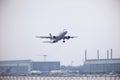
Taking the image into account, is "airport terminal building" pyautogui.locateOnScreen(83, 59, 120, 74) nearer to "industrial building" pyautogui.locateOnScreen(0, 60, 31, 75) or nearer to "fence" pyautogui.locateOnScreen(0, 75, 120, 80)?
"fence" pyautogui.locateOnScreen(0, 75, 120, 80)

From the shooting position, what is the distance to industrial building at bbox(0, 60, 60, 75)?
6.37 m

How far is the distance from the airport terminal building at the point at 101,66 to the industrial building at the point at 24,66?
493 millimetres

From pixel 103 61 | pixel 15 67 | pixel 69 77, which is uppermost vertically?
pixel 103 61

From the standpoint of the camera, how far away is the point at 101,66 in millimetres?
6336

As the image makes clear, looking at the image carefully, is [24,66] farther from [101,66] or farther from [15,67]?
[101,66]

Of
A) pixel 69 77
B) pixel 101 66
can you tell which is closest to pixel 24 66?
pixel 69 77

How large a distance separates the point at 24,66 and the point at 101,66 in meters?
1.27

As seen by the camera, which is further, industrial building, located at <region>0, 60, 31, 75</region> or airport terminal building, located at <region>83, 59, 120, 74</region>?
industrial building, located at <region>0, 60, 31, 75</region>

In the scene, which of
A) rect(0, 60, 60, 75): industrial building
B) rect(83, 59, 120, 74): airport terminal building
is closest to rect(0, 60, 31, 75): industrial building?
rect(0, 60, 60, 75): industrial building

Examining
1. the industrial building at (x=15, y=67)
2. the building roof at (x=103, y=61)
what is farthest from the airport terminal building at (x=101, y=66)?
the industrial building at (x=15, y=67)

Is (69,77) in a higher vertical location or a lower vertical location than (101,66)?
lower

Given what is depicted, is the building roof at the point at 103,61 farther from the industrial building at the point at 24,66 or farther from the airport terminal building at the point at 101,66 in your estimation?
the industrial building at the point at 24,66

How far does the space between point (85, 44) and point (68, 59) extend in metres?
0.37

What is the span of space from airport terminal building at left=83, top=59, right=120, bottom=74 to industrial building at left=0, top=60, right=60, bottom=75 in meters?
0.49
